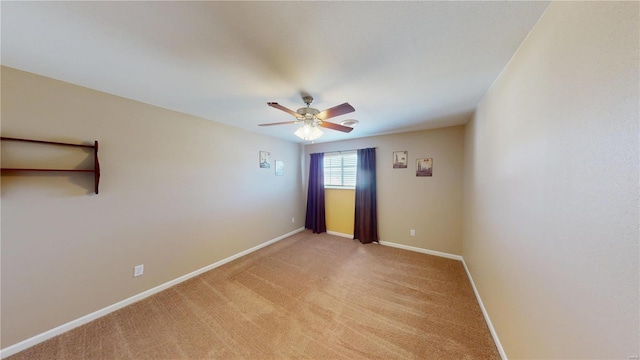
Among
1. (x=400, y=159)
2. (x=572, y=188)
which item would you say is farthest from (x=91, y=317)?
(x=400, y=159)

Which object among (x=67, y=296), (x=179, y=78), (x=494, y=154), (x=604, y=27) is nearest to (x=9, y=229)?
(x=67, y=296)

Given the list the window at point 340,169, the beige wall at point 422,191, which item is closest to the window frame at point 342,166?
the window at point 340,169

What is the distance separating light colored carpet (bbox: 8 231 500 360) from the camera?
153 cm

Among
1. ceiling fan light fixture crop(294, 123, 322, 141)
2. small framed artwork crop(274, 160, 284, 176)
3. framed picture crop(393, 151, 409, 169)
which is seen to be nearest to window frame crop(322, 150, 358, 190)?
framed picture crop(393, 151, 409, 169)

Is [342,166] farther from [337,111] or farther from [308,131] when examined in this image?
[337,111]

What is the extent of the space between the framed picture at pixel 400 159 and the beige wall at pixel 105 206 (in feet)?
9.49

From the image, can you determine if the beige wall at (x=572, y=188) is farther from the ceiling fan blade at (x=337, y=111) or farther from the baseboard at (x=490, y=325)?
the ceiling fan blade at (x=337, y=111)

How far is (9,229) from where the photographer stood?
150 centimetres

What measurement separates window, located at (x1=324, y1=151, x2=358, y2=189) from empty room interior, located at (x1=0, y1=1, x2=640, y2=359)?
1.29 meters

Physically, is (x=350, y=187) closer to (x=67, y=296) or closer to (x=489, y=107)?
(x=489, y=107)

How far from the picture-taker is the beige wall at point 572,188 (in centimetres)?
61

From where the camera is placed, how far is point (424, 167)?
3.36 meters

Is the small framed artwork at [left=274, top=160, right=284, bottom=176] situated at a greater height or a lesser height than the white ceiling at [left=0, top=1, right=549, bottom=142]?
lesser

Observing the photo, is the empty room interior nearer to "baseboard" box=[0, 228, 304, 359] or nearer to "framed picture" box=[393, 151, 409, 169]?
"baseboard" box=[0, 228, 304, 359]
